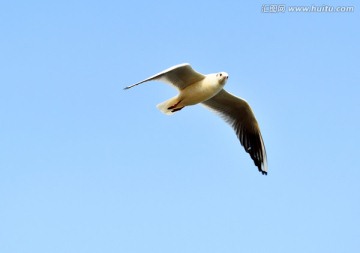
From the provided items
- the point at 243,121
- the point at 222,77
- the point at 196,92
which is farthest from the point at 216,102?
the point at 222,77

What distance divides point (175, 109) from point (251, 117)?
5.27 ft

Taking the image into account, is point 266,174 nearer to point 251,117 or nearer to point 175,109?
point 251,117

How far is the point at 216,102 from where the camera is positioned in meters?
11.2

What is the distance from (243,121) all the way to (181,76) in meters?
1.88

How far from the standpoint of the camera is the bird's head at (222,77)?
9859 millimetres

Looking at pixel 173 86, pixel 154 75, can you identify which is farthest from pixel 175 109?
pixel 154 75

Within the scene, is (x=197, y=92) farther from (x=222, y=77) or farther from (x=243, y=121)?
(x=243, y=121)

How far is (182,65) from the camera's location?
379 inches

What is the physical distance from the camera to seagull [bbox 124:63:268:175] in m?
9.89

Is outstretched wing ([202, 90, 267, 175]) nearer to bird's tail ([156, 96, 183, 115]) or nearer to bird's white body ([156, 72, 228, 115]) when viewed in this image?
bird's white body ([156, 72, 228, 115])

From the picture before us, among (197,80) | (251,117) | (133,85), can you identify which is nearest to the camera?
(133,85)

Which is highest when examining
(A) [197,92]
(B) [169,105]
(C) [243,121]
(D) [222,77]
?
(D) [222,77]

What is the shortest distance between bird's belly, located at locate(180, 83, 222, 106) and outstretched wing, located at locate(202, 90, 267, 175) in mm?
822

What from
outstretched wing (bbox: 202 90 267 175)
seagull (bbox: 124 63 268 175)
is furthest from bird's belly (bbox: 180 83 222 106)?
outstretched wing (bbox: 202 90 267 175)
